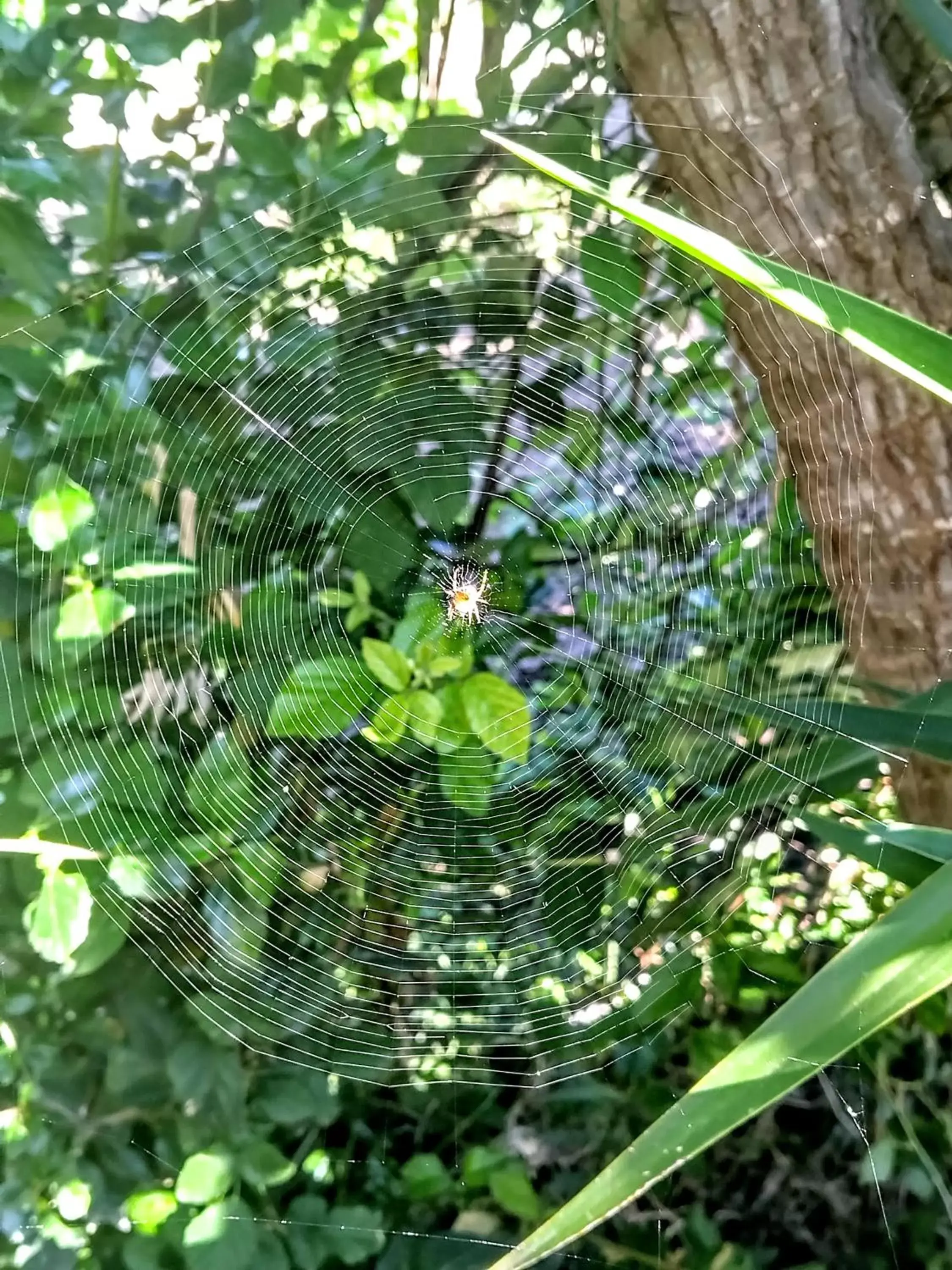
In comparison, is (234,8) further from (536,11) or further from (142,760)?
(142,760)

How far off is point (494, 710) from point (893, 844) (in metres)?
0.37

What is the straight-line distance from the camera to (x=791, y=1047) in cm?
44

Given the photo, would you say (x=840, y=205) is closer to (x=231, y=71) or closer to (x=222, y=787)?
(x=231, y=71)

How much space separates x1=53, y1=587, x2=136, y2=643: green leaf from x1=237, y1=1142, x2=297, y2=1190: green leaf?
0.49 m

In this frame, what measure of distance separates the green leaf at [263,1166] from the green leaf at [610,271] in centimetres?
89

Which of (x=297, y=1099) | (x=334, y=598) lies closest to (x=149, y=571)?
(x=334, y=598)

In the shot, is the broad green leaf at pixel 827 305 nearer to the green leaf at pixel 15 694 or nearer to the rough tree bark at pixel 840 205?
the rough tree bark at pixel 840 205

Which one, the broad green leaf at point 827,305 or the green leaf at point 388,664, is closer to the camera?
the broad green leaf at point 827,305

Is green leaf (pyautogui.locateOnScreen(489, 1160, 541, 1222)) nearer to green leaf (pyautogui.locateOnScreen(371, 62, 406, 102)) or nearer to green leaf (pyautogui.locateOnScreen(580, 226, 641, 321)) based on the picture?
green leaf (pyautogui.locateOnScreen(580, 226, 641, 321))

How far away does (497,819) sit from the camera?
2.85 feet

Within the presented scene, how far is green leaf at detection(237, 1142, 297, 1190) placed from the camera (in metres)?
0.70

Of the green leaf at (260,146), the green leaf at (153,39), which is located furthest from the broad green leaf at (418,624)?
the green leaf at (153,39)

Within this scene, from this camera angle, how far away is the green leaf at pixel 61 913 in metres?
0.69

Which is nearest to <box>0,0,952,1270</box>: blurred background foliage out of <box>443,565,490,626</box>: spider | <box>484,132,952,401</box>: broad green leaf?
<box>443,565,490,626</box>: spider
